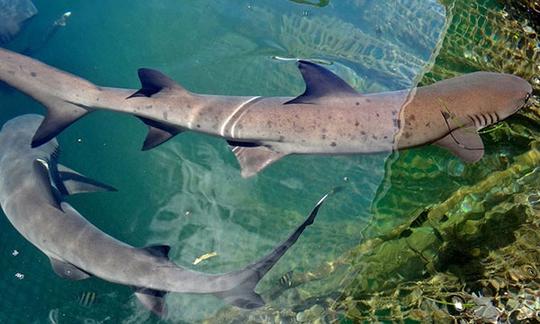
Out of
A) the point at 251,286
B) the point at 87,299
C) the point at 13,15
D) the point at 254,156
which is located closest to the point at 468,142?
the point at 254,156

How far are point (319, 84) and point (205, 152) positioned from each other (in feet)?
6.78

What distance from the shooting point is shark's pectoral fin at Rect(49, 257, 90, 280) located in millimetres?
3836

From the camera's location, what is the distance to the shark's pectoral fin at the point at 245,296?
127 inches

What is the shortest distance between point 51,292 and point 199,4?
4.41 m

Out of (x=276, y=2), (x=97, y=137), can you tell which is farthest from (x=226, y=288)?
(x=276, y=2)

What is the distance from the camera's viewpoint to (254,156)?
3594 mm

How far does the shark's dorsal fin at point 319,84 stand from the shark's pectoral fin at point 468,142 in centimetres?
82

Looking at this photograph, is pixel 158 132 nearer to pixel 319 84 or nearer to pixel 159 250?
pixel 159 250

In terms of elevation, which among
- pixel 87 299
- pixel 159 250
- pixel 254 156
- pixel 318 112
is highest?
pixel 318 112

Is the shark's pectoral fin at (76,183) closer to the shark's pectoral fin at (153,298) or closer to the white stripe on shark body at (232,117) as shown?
the shark's pectoral fin at (153,298)

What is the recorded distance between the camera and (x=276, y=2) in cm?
645

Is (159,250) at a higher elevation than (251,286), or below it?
below

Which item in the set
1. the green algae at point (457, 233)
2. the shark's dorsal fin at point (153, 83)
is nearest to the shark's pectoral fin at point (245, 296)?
the green algae at point (457, 233)

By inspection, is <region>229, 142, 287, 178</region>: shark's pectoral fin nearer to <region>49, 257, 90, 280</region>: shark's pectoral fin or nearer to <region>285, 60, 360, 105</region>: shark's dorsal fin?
<region>285, 60, 360, 105</region>: shark's dorsal fin
